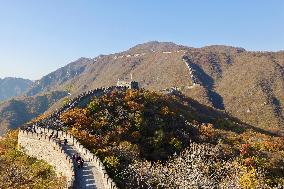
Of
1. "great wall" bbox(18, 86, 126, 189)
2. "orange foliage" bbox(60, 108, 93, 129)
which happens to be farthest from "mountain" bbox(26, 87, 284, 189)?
"great wall" bbox(18, 86, 126, 189)

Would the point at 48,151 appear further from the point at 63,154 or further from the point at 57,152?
the point at 63,154

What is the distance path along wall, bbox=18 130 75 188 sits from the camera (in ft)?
141

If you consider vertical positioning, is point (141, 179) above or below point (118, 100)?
below

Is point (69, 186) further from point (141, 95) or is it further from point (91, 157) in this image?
point (141, 95)

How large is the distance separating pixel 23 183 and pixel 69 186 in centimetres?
1387

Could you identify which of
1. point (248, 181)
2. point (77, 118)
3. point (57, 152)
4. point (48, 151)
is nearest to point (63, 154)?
point (57, 152)

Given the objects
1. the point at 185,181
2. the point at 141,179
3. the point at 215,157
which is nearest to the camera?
the point at 185,181

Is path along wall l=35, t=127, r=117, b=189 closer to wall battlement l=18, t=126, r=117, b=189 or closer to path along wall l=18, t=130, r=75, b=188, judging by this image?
wall battlement l=18, t=126, r=117, b=189

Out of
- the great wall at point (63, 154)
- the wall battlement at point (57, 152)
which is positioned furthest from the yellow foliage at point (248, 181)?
the great wall at point (63, 154)

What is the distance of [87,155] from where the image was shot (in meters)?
47.2

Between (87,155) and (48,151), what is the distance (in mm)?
6049

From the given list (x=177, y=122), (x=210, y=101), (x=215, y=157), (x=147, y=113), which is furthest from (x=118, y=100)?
(x=210, y=101)

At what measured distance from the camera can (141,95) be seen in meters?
89.1

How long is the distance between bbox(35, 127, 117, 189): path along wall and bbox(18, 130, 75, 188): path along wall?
7.72ft
